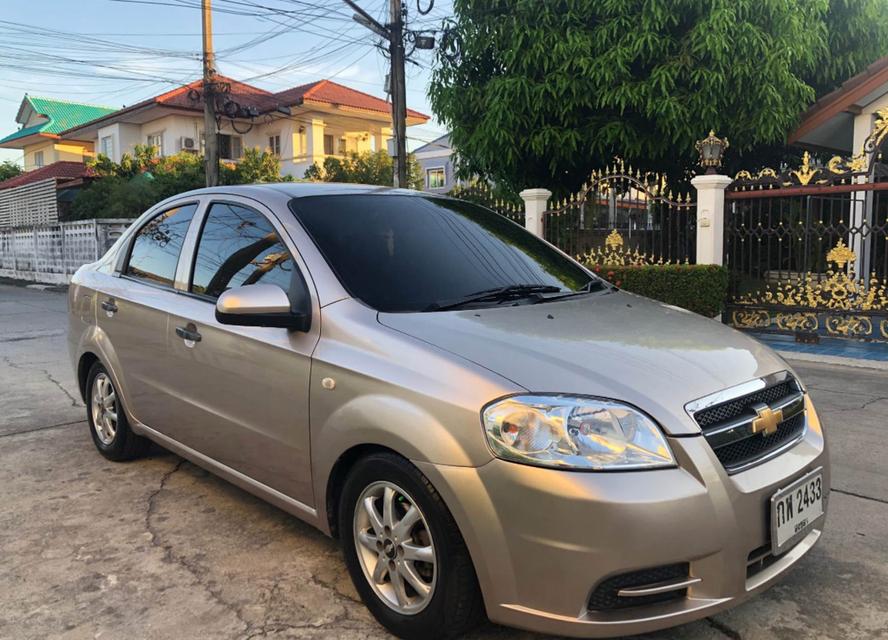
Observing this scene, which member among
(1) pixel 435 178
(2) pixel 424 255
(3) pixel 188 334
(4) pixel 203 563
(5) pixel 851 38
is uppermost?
(5) pixel 851 38

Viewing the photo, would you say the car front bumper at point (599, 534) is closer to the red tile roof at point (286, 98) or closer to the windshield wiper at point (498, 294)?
the windshield wiper at point (498, 294)

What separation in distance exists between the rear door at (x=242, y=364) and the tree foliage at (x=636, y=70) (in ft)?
30.0

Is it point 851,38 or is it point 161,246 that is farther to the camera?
point 851,38

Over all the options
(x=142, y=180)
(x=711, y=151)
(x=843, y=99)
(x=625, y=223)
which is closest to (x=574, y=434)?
(x=711, y=151)

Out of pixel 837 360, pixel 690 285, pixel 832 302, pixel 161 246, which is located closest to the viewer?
pixel 161 246

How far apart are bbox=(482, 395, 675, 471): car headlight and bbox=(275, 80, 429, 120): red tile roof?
3429 centimetres

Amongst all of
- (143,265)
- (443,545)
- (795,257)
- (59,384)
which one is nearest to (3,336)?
(59,384)

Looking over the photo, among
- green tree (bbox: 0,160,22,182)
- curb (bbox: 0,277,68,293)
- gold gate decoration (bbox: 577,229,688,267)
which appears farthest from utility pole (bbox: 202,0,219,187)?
green tree (bbox: 0,160,22,182)

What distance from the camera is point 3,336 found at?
33.3 ft

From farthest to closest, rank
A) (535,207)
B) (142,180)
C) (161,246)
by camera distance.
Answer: (142,180), (535,207), (161,246)

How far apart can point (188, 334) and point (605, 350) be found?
197 cm

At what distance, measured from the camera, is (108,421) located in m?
4.53

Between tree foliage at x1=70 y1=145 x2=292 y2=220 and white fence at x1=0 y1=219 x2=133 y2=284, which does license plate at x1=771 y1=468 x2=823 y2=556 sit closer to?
white fence at x1=0 y1=219 x2=133 y2=284

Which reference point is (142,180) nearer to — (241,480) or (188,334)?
(188,334)
